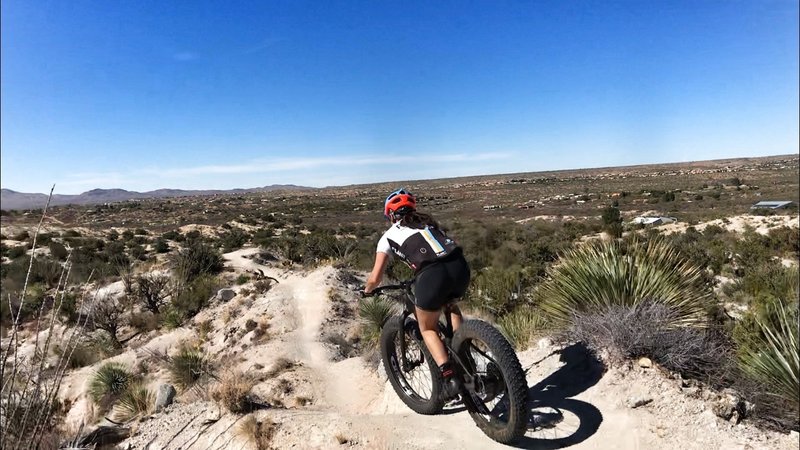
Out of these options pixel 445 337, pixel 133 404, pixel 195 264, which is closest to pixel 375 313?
pixel 133 404

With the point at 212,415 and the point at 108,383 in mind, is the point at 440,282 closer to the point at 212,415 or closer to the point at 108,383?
the point at 212,415

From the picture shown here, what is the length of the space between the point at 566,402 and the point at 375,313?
6.31m

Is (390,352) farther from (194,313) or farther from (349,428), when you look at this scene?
(194,313)

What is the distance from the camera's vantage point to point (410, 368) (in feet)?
15.4

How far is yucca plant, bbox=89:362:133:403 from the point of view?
9.44 metres

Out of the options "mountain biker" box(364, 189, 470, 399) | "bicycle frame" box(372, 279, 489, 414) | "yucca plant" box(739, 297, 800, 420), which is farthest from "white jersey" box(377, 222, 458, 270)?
"yucca plant" box(739, 297, 800, 420)

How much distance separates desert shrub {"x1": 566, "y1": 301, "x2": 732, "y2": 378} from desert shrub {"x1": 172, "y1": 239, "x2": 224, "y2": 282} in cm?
1612

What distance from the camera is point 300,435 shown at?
464 cm

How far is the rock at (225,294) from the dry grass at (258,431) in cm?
1129

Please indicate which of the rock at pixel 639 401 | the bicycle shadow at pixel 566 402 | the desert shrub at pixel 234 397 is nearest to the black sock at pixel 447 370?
the bicycle shadow at pixel 566 402

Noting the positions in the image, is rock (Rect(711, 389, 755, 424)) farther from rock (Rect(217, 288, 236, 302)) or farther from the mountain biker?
rock (Rect(217, 288, 236, 302))

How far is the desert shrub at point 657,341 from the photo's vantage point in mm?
4613

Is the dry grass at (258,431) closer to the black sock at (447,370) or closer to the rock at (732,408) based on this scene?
the black sock at (447,370)

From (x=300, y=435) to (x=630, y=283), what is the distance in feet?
14.7
